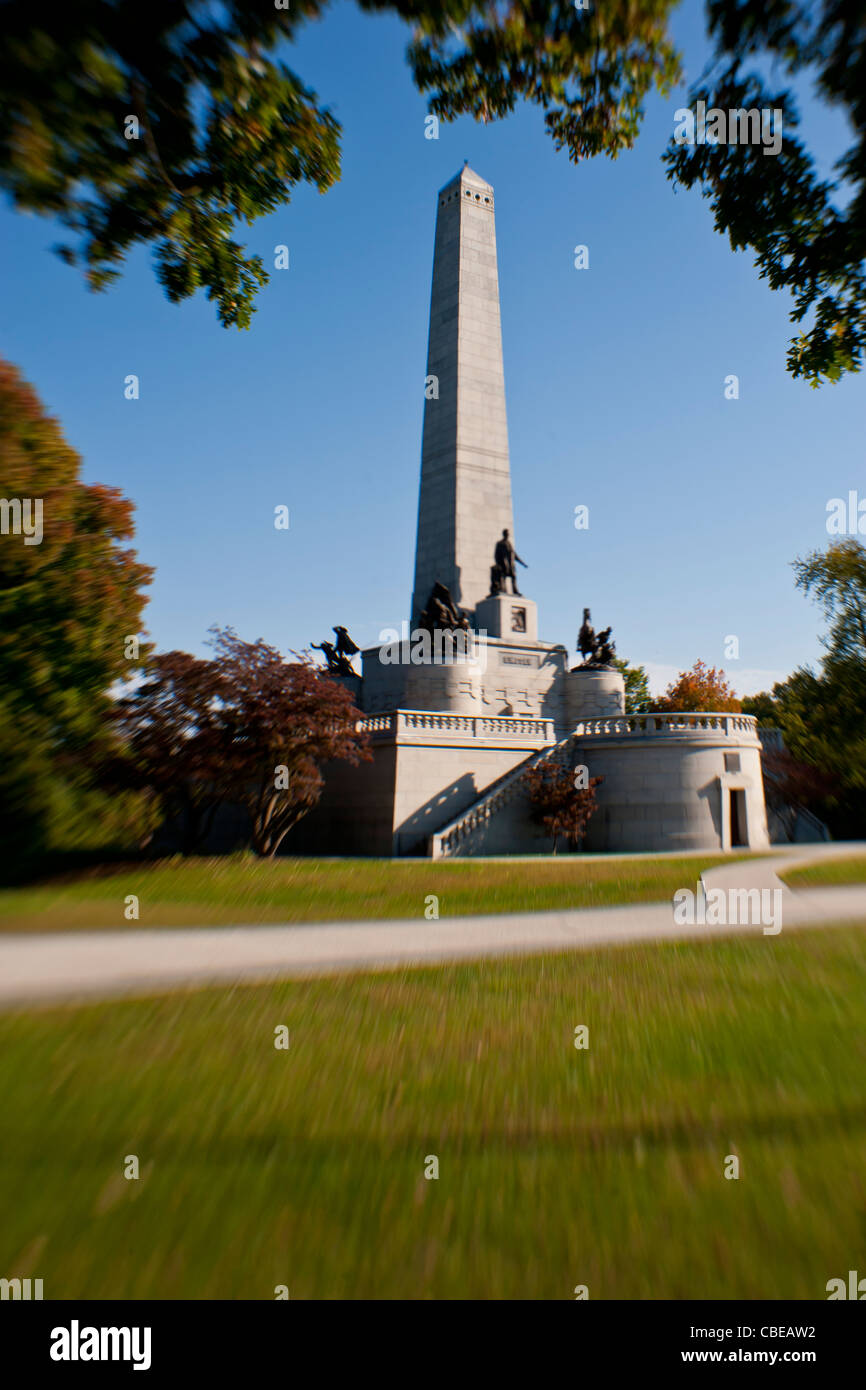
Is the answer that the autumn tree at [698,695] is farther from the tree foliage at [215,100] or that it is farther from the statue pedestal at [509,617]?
the tree foliage at [215,100]

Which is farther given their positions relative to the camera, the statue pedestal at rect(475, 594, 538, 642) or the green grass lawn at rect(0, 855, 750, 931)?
the statue pedestal at rect(475, 594, 538, 642)

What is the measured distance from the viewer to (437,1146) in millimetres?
4336

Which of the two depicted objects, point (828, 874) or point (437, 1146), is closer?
point (437, 1146)

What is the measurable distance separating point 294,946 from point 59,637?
34.0ft

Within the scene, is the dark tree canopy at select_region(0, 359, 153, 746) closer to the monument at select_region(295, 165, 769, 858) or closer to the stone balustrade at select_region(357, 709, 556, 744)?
the stone balustrade at select_region(357, 709, 556, 744)

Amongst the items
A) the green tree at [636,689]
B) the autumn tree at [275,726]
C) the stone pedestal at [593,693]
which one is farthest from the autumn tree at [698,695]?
the autumn tree at [275,726]

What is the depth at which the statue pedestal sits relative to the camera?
37625mm

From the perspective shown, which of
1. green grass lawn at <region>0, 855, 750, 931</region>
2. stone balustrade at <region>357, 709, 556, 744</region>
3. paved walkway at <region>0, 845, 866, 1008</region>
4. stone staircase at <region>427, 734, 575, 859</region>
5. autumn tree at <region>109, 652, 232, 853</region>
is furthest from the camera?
stone balustrade at <region>357, 709, 556, 744</region>

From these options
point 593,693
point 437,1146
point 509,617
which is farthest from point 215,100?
point 593,693

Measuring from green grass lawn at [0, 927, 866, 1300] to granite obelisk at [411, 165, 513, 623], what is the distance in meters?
33.3

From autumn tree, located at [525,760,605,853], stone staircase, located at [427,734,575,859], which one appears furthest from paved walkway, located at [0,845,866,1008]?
autumn tree, located at [525,760,605,853]

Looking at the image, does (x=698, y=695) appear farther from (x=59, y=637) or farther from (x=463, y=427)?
(x=59, y=637)

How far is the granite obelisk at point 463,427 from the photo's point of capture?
39.2m
